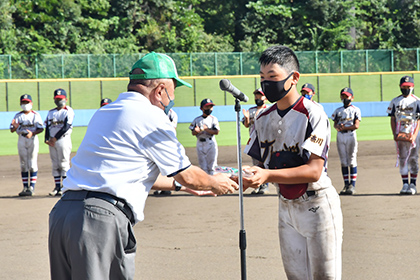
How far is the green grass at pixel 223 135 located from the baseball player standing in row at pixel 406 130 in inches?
576

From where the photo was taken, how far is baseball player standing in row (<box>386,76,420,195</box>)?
40.0 feet

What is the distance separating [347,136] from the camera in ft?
Result: 43.3

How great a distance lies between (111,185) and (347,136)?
10333mm

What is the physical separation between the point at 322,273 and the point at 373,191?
9.27 m

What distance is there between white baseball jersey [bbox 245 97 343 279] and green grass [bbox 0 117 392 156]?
72.9 feet

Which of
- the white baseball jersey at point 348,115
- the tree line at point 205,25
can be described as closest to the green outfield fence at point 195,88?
the tree line at point 205,25

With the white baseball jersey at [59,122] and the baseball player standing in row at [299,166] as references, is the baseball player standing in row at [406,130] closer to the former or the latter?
the white baseball jersey at [59,122]

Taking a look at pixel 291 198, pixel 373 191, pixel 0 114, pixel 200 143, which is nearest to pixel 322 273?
pixel 291 198

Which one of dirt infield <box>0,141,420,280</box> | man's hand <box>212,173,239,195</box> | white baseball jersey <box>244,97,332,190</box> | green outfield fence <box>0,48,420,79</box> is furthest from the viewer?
green outfield fence <box>0,48,420,79</box>

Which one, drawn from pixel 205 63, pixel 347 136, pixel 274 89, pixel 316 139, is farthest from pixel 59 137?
pixel 205 63

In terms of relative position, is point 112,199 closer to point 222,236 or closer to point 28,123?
point 222,236

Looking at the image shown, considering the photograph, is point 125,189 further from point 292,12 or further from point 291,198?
point 292,12

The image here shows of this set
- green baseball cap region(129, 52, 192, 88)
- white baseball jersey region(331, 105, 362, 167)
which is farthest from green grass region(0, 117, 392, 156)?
green baseball cap region(129, 52, 192, 88)

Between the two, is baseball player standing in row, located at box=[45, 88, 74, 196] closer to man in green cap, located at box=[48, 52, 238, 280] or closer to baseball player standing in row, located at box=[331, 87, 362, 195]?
baseball player standing in row, located at box=[331, 87, 362, 195]
